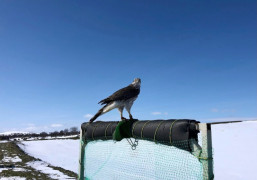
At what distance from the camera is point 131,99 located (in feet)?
15.4

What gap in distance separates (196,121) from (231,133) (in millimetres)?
24293

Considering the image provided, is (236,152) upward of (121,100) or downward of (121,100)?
downward

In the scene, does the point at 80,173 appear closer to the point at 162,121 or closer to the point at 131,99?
the point at 131,99

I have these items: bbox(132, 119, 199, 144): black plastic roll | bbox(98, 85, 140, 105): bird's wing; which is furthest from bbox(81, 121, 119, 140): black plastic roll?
bbox(132, 119, 199, 144): black plastic roll

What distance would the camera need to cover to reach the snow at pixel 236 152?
13008mm

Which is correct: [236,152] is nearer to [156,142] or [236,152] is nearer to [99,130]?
[99,130]

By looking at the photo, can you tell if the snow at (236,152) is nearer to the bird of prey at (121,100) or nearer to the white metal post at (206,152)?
the bird of prey at (121,100)

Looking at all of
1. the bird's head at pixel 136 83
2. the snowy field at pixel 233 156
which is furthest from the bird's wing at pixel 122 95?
the snowy field at pixel 233 156

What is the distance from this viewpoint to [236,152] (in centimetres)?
1770

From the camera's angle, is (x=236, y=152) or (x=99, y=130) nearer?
(x=99, y=130)

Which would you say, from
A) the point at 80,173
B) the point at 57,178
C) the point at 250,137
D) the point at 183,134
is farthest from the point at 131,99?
the point at 250,137

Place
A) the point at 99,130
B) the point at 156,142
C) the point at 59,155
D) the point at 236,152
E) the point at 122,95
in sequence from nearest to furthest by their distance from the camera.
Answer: the point at 156,142
the point at 122,95
the point at 99,130
the point at 236,152
the point at 59,155

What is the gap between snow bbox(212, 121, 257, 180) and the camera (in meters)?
13.0

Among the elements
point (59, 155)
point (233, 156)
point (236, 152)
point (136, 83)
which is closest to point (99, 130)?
point (136, 83)
